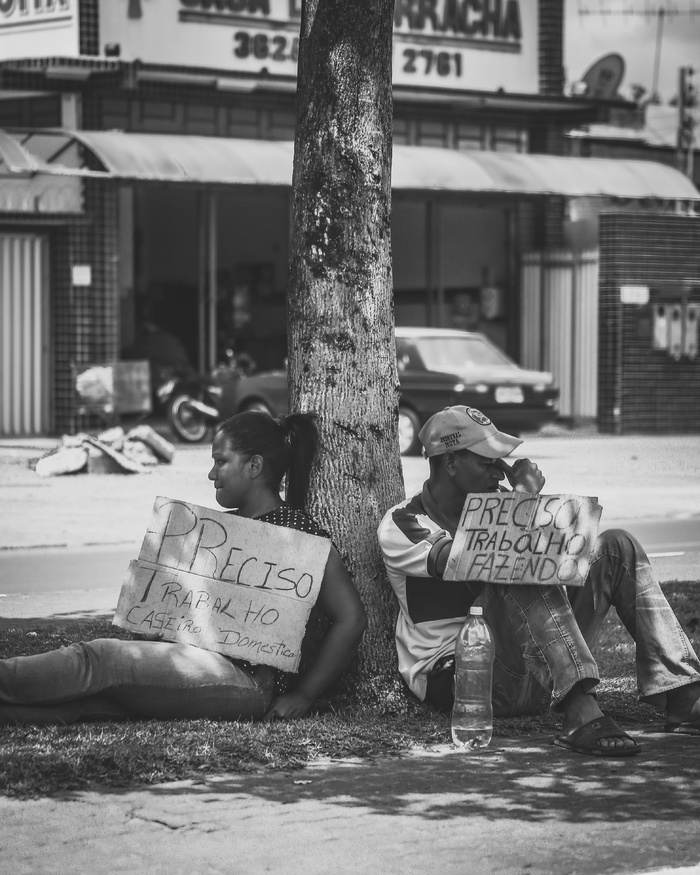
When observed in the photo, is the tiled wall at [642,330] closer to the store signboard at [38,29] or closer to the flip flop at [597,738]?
the store signboard at [38,29]

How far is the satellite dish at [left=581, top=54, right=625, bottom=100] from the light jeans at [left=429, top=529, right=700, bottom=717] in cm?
2644

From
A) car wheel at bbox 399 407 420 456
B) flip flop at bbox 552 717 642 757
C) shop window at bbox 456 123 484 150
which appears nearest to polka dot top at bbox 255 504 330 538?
flip flop at bbox 552 717 642 757

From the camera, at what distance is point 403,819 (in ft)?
14.7

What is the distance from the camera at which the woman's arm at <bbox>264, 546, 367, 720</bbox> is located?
17.9ft

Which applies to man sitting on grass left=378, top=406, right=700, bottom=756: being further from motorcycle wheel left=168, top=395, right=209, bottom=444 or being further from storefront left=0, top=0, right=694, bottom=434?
motorcycle wheel left=168, top=395, right=209, bottom=444

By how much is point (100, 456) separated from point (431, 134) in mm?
10318

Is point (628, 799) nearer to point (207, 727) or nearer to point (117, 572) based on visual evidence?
point (207, 727)

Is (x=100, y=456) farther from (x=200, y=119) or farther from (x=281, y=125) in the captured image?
(x=281, y=125)

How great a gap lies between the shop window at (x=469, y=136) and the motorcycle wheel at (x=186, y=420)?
23.2 feet

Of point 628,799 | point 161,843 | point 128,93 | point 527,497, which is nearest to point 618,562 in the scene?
point 527,497

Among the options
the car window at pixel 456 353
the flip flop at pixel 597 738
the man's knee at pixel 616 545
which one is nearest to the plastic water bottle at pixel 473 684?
the flip flop at pixel 597 738

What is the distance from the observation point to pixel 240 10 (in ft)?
72.6

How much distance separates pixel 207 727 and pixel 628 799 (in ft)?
4.73

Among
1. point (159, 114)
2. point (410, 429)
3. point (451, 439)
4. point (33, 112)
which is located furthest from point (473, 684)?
point (159, 114)
